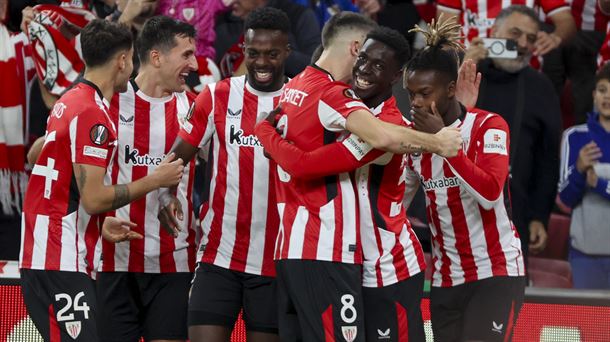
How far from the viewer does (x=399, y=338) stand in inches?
219

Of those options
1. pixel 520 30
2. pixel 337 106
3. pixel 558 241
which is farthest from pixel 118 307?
pixel 558 241

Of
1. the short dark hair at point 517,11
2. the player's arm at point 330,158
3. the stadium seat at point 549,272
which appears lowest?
the stadium seat at point 549,272

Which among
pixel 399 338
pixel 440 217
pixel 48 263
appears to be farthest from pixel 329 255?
pixel 48 263

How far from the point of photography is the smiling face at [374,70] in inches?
220

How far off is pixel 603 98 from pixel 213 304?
3.17 m

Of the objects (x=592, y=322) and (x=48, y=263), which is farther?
(x=592, y=322)

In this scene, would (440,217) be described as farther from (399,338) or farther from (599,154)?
(599,154)

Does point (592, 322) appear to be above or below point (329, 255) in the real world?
below

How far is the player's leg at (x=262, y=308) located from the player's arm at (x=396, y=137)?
1197mm

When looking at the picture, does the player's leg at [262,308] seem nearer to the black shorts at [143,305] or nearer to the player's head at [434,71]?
the black shorts at [143,305]

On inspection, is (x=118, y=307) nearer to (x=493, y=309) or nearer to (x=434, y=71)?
(x=493, y=309)

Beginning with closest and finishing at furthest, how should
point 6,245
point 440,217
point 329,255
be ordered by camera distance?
1. point 329,255
2. point 440,217
3. point 6,245

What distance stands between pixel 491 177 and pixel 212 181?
57.8 inches

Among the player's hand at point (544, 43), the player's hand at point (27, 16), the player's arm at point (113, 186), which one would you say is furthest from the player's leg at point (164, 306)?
the player's hand at point (544, 43)
